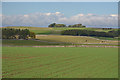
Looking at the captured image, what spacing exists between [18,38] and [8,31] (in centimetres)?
451

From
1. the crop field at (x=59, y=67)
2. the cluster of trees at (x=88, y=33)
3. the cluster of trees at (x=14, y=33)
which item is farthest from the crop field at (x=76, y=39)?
the crop field at (x=59, y=67)

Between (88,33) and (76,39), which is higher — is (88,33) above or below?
above

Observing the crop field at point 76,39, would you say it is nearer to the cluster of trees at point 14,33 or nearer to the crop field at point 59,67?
the cluster of trees at point 14,33

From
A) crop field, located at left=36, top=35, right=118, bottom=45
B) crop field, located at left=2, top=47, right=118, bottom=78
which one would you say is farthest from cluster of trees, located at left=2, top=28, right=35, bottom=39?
crop field, located at left=2, top=47, right=118, bottom=78

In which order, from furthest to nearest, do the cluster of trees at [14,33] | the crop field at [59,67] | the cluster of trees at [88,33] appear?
the cluster of trees at [88,33] → the cluster of trees at [14,33] → the crop field at [59,67]

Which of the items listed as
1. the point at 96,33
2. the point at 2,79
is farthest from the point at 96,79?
the point at 96,33

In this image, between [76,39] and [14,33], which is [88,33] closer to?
[76,39]

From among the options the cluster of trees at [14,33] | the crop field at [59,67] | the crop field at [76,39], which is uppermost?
the cluster of trees at [14,33]

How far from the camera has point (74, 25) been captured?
8631 centimetres

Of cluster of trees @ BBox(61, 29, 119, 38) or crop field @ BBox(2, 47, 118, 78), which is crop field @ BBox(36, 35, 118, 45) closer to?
cluster of trees @ BBox(61, 29, 119, 38)

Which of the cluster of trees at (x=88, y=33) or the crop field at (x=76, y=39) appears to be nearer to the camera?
the crop field at (x=76, y=39)

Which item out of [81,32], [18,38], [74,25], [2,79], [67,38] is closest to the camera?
[2,79]

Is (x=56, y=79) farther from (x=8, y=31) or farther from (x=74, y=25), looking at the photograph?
(x=74, y=25)

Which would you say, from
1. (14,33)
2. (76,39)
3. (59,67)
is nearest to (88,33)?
(76,39)
